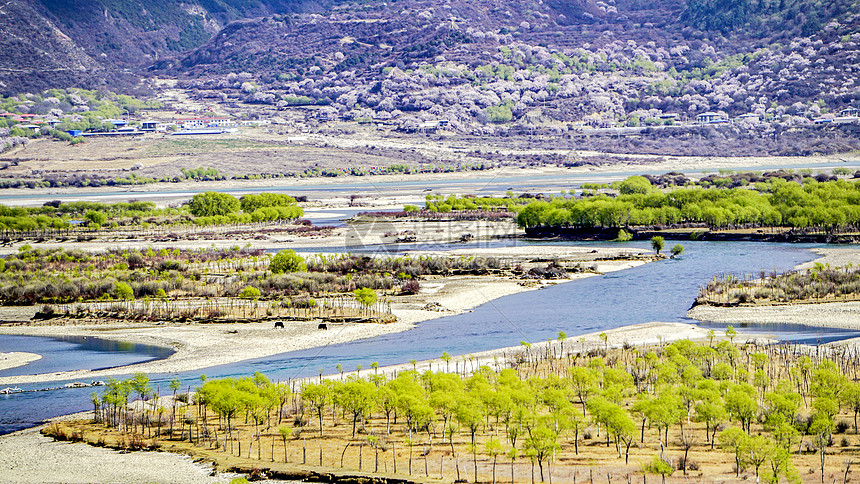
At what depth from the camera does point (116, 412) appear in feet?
117

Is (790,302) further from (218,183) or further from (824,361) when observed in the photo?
(218,183)

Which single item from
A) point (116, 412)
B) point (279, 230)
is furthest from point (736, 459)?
point (279, 230)

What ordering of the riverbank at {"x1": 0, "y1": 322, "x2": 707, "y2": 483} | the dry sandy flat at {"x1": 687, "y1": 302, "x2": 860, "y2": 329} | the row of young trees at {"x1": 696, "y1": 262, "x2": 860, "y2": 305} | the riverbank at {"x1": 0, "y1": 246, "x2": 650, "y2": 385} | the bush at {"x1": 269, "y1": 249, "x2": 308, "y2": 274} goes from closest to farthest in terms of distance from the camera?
the riverbank at {"x1": 0, "y1": 322, "x2": 707, "y2": 483} < the riverbank at {"x1": 0, "y1": 246, "x2": 650, "y2": 385} < the dry sandy flat at {"x1": 687, "y1": 302, "x2": 860, "y2": 329} < the row of young trees at {"x1": 696, "y1": 262, "x2": 860, "y2": 305} < the bush at {"x1": 269, "y1": 249, "x2": 308, "y2": 274}

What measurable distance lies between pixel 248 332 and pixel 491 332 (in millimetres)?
14539

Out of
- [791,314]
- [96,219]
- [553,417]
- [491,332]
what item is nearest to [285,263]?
[491,332]

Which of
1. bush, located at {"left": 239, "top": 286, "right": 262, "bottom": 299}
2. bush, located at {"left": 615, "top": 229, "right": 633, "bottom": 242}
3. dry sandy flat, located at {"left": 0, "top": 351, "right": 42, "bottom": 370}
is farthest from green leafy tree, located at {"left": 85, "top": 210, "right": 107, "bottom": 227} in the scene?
dry sandy flat, located at {"left": 0, "top": 351, "right": 42, "bottom": 370}

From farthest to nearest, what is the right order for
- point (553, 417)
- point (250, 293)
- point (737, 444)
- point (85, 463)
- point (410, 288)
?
point (410, 288)
point (250, 293)
point (553, 417)
point (85, 463)
point (737, 444)

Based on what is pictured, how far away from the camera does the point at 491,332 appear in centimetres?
Result: 5284

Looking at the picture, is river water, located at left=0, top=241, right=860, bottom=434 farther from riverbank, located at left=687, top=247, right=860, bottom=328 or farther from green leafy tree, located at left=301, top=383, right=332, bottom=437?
green leafy tree, located at left=301, top=383, right=332, bottom=437

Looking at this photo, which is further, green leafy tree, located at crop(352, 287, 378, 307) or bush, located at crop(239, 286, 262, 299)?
bush, located at crop(239, 286, 262, 299)

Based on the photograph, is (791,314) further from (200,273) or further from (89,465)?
(200,273)

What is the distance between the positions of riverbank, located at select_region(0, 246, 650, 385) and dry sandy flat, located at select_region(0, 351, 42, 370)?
2.99m

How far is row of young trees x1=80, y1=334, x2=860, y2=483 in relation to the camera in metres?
28.7

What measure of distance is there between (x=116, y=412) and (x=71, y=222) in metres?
96.0
